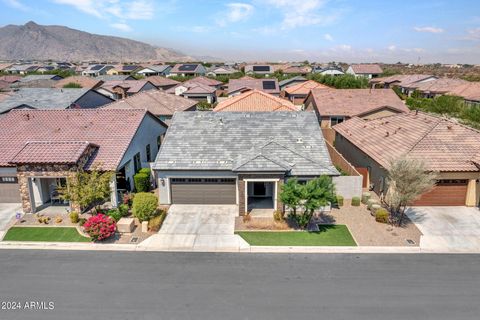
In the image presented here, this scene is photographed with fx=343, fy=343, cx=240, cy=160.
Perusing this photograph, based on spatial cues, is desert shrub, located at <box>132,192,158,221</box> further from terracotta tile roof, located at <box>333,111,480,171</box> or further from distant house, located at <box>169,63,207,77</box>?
distant house, located at <box>169,63,207,77</box>

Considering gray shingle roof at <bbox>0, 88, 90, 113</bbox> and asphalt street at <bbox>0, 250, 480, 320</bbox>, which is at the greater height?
gray shingle roof at <bbox>0, 88, 90, 113</bbox>

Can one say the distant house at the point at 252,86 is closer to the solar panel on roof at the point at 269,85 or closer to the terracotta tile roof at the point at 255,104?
the solar panel on roof at the point at 269,85

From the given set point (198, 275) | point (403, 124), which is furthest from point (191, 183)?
point (403, 124)

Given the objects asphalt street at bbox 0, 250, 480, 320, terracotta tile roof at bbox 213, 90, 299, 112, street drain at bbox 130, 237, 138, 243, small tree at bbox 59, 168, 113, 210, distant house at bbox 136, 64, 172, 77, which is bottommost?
asphalt street at bbox 0, 250, 480, 320

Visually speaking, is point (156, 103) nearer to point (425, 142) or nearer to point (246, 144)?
point (246, 144)

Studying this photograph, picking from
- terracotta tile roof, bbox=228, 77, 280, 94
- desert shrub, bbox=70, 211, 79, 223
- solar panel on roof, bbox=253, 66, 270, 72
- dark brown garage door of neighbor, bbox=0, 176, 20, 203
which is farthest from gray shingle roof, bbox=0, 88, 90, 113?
solar panel on roof, bbox=253, 66, 270, 72

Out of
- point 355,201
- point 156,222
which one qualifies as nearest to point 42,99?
point 156,222

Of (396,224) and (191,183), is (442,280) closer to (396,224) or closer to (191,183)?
(396,224)

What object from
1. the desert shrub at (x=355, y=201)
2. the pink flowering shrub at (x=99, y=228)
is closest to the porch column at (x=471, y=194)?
the desert shrub at (x=355, y=201)
